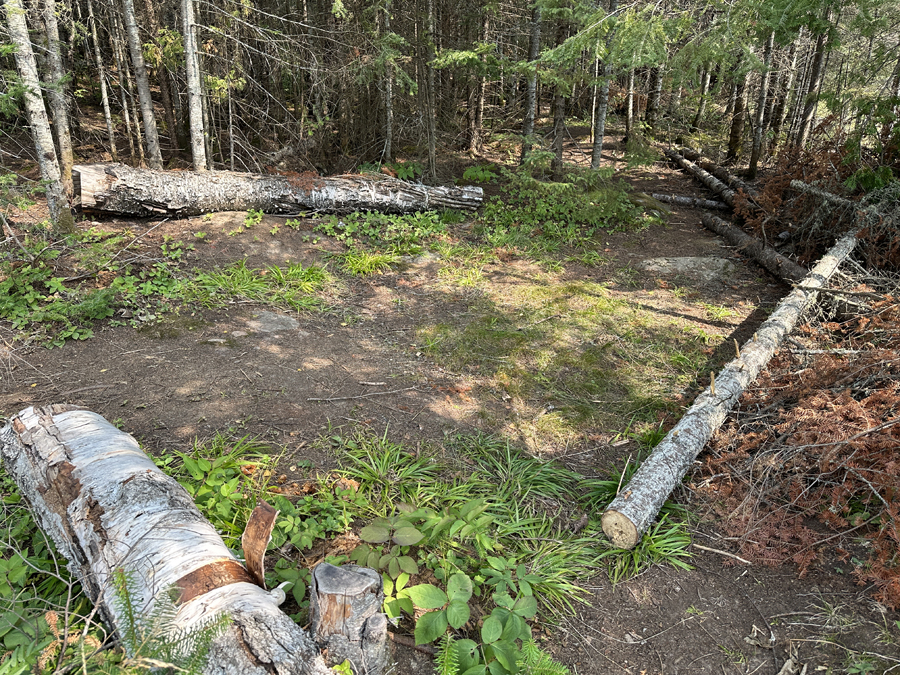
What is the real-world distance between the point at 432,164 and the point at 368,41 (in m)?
2.34

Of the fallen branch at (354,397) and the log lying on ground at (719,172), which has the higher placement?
the log lying on ground at (719,172)

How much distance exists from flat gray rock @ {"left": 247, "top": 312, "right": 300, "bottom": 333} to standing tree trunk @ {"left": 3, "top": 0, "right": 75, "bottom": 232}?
282cm

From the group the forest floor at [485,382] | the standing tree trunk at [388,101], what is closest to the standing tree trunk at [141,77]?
the forest floor at [485,382]

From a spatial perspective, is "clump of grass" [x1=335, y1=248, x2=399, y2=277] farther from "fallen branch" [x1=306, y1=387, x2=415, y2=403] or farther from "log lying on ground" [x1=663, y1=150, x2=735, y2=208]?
"log lying on ground" [x1=663, y1=150, x2=735, y2=208]

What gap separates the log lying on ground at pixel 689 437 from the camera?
3.26m

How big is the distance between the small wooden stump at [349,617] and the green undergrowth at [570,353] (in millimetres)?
2562

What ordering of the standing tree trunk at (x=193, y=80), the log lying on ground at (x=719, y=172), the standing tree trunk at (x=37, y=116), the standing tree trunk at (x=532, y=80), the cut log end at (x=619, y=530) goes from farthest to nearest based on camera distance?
the log lying on ground at (x=719, y=172)
the standing tree trunk at (x=532, y=80)
the standing tree trunk at (x=193, y=80)
the standing tree trunk at (x=37, y=116)
the cut log end at (x=619, y=530)

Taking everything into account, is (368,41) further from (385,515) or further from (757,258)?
(385,515)

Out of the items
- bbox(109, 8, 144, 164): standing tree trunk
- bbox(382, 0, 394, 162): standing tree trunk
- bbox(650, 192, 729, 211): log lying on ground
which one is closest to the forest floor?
bbox(650, 192, 729, 211): log lying on ground

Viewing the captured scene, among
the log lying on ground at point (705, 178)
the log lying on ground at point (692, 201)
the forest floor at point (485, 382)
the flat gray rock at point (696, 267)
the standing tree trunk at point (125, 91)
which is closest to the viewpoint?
the forest floor at point (485, 382)

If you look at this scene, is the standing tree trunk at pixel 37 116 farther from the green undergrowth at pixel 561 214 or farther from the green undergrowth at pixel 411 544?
the green undergrowth at pixel 561 214

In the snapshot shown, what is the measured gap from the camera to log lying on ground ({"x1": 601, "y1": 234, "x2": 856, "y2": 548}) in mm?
3258

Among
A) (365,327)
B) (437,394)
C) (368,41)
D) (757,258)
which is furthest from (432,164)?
(437,394)

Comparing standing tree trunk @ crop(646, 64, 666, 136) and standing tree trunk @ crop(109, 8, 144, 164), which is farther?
standing tree trunk @ crop(646, 64, 666, 136)
